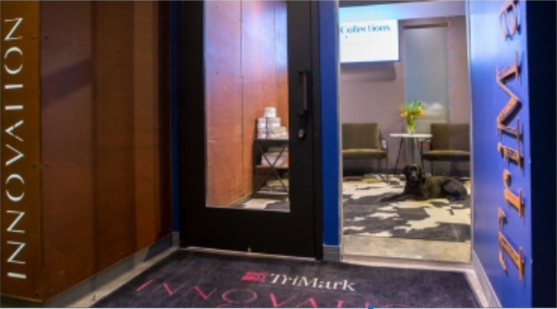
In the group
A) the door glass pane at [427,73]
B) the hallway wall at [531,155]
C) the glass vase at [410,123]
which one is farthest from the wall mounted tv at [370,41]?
the hallway wall at [531,155]

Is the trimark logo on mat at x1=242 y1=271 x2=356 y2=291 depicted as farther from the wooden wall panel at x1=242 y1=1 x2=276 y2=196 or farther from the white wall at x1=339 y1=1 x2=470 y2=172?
the white wall at x1=339 y1=1 x2=470 y2=172

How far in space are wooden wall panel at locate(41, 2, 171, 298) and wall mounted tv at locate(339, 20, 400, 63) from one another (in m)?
4.27

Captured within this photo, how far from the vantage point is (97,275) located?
2209mm

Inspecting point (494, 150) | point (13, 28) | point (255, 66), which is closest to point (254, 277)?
point (494, 150)

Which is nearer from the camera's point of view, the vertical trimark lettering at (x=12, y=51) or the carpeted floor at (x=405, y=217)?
the vertical trimark lettering at (x=12, y=51)

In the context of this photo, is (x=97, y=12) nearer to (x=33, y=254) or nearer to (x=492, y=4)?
(x=33, y=254)

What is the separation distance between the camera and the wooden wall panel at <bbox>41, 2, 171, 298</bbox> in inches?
75.5

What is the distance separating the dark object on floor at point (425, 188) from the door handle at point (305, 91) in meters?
2.47

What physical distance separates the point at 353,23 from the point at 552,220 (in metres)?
5.77

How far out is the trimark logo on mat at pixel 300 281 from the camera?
7.25 ft

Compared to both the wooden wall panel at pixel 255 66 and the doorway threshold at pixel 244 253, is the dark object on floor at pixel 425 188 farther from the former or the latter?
the doorway threshold at pixel 244 253

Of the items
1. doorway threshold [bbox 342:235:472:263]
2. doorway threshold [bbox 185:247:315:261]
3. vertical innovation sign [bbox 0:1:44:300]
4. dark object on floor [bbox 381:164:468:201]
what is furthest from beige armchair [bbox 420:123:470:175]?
vertical innovation sign [bbox 0:1:44:300]

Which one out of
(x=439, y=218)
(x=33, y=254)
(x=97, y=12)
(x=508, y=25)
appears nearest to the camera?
(x=508, y=25)

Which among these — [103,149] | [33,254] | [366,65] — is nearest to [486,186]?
[103,149]
